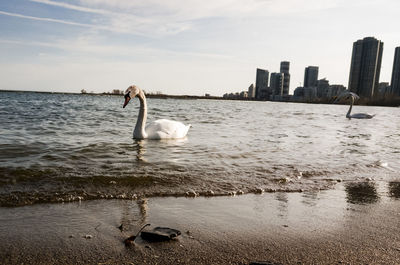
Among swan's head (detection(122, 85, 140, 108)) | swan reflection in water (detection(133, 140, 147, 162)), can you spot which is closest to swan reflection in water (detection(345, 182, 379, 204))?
swan reflection in water (detection(133, 140, 147, 162))

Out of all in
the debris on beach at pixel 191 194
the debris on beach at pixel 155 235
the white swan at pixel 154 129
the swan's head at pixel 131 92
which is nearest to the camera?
the debris on beach at pixel 155 235

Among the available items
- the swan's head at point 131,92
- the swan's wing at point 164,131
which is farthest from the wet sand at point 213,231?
the swan's head at point 131,92

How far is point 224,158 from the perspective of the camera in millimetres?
7258

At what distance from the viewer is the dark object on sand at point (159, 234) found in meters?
2.83

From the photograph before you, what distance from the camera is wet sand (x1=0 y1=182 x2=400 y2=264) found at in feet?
8.46

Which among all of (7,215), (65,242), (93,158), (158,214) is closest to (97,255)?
(65,242)

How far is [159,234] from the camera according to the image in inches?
112

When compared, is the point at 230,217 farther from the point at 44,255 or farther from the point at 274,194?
the point at 44,255

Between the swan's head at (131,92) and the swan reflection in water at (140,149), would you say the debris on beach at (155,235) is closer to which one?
the swan reflection in water at (140,149)

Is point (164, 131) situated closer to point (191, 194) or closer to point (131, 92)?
point (131, 92)

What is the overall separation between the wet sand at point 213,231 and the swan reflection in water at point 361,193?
0.05 metres

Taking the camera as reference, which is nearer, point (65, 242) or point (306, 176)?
point (65, 242)

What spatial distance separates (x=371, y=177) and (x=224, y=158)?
3.06 metres

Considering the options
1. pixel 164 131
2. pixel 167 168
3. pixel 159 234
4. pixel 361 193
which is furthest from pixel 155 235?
pixel 164 131
